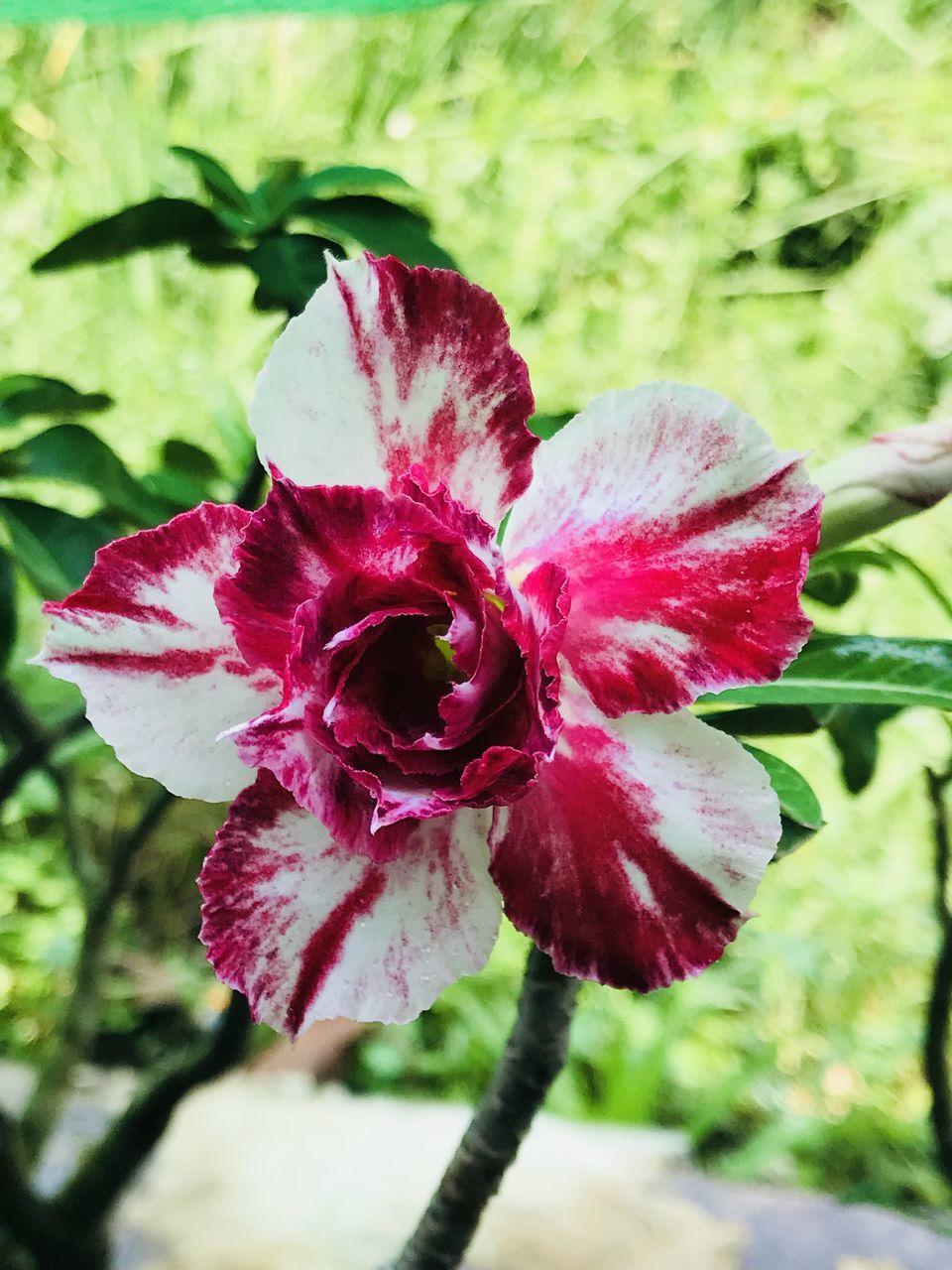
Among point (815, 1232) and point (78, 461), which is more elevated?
point (78, 461)

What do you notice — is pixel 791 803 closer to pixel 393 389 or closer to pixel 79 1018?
pixel 393 389

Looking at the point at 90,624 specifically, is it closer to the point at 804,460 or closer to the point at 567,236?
the point at 804,460

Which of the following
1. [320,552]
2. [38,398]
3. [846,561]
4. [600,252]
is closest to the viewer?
[320,552]

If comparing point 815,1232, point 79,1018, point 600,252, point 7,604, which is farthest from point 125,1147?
point 600,252

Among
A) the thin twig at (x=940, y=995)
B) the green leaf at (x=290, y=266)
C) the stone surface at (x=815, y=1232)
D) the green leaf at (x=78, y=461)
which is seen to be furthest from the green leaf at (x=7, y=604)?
the stone surface at (x=815, y=1232)

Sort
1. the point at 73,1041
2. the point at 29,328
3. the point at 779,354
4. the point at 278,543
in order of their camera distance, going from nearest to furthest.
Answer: the point at 278,543
the point at 73,1041
the point at 29,328
the point at 779,354

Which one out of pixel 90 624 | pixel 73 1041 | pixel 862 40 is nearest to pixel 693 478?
pixel 90 624
